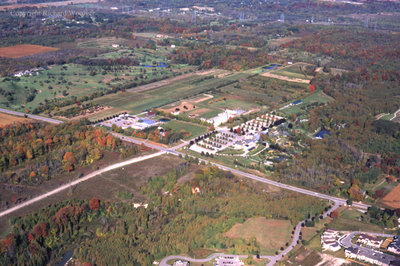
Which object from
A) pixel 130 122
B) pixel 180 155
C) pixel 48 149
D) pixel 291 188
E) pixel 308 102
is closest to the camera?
pixel 291 188

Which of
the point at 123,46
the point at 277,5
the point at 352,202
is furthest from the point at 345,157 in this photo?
the point at 277,5

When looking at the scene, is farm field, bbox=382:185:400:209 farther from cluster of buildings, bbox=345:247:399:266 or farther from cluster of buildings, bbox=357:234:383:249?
cluster of buildings, bbox=345:247:399:266

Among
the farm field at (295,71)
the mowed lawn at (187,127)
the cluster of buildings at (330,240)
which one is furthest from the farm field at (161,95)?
the cluster of buildings at (330,240)

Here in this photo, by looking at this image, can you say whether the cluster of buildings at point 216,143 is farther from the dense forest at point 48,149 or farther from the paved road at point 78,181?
the dense forest at point 48,149

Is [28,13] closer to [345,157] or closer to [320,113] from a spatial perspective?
[320,113]

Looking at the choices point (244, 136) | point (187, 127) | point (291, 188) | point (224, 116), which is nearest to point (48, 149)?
point (187, 127)

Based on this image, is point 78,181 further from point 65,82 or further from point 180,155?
point 65,82
